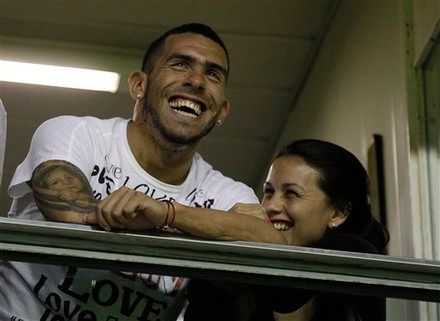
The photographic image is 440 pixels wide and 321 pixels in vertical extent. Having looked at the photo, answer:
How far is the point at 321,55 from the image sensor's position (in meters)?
5.22

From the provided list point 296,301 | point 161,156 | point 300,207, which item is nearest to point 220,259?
point 296,301

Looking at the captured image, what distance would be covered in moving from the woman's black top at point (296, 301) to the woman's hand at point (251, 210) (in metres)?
0.17

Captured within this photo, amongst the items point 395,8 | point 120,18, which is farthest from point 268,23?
point 395,8

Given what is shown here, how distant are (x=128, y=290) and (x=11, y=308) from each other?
0.95 feet

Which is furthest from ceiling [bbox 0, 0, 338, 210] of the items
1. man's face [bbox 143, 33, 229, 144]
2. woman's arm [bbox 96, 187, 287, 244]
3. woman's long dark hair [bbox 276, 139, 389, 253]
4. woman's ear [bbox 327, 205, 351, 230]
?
woman's arm [bbox 96, 187, 287, 244]

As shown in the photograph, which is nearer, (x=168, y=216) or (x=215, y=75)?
(x=168, y=216)

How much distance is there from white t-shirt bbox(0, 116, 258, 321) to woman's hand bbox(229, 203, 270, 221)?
0.21 metres

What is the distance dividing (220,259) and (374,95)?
2521mm

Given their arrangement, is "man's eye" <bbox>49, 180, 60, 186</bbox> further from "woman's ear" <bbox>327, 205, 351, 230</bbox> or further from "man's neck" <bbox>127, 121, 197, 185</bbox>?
"woman's ear" <bbox>327, 205, 351, 230</bbox>

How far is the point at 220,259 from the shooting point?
6.11ft

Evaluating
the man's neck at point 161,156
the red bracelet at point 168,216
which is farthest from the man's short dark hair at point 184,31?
the red bracelet at point 168,216

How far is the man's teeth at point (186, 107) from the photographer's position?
9.48 feet

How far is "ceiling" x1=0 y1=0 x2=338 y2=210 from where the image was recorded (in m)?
4.91

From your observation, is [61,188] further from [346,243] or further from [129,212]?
[346,243]
